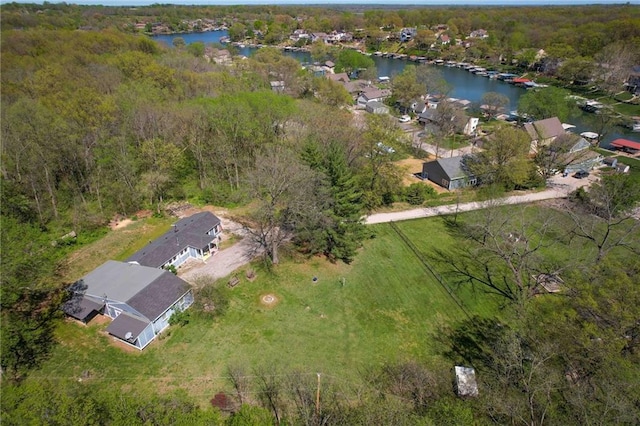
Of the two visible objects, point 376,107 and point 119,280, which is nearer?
point 119,280

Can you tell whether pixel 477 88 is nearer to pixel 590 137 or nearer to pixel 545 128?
pixel 590 137

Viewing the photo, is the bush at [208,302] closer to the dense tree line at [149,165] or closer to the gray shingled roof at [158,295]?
the gray shingled roof at [158,295]

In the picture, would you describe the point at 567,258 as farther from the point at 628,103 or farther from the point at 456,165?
the point at 628,103

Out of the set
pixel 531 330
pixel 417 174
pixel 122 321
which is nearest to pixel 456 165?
pixel 417 174

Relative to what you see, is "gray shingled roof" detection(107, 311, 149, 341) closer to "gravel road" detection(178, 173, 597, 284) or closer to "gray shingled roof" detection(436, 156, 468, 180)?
"gravel road" detection(178, 173, 597, 284)

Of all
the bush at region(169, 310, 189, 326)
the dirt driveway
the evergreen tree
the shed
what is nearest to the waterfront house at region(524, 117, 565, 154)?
the evergreen tree

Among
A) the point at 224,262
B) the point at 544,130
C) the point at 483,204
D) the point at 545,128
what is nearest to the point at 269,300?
the point at 224,262

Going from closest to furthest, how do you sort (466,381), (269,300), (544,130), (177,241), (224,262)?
(466,381) → (269,300) → (177,241) → (224,262) → (544,130)
